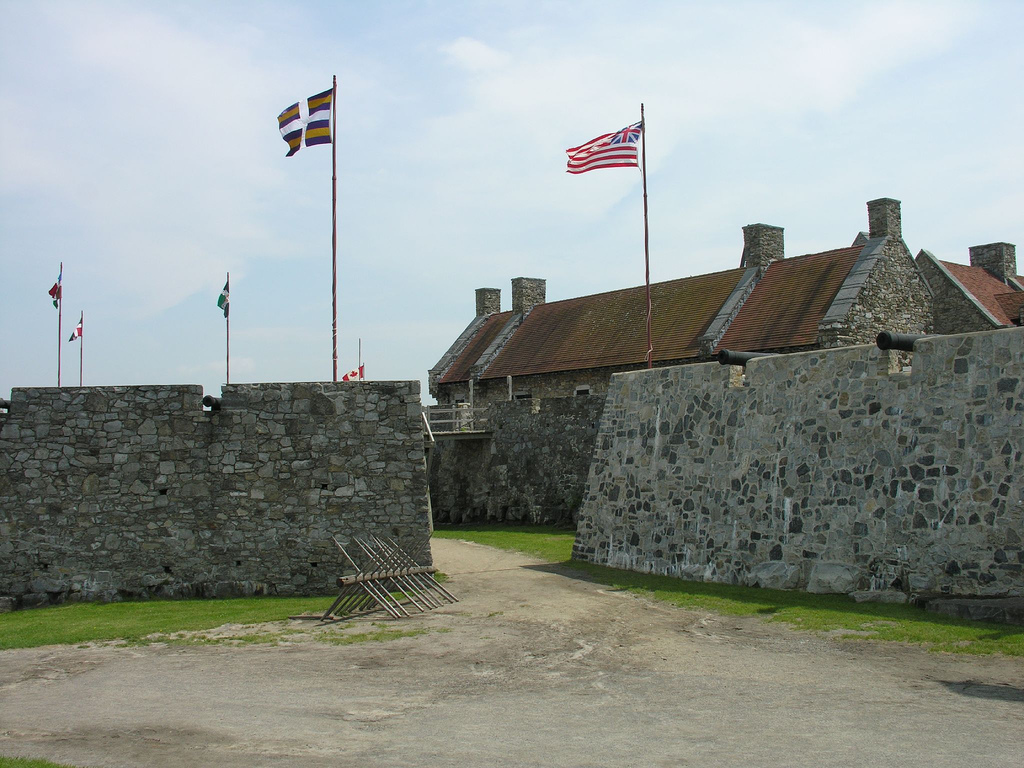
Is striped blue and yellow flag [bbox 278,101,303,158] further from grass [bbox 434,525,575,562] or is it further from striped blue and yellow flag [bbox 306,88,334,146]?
grass [bbox 434,525,575,562]

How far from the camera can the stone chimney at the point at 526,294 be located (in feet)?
128

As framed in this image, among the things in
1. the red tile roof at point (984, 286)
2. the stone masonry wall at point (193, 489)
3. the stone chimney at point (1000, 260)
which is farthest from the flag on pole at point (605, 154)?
→ the stone chimney at point (1000, 260)

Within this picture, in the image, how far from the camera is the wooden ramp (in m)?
13.4

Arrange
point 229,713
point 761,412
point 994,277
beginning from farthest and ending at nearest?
point 994,277
point 761,412
point 229,713

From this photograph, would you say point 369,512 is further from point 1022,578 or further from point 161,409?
point 1022,578

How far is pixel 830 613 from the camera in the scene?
470 inches

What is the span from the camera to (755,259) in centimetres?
3031

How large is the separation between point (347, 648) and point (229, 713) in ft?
9.56

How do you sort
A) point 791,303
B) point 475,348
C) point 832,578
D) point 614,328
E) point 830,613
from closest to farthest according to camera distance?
point 830,613 < point 832,578 < point 791,303 < point 614,328 < point 475,348

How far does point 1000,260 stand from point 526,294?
58.7ft

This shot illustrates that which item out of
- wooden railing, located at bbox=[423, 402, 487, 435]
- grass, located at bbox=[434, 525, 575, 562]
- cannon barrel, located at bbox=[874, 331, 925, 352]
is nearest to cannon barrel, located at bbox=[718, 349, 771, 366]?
cannon barrel, located at bbox=[874, 331, 925, 352]

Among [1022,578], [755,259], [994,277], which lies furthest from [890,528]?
[994,277]

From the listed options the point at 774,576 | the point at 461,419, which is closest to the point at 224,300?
the point at 461,419

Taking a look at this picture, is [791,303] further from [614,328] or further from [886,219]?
[614,328]
